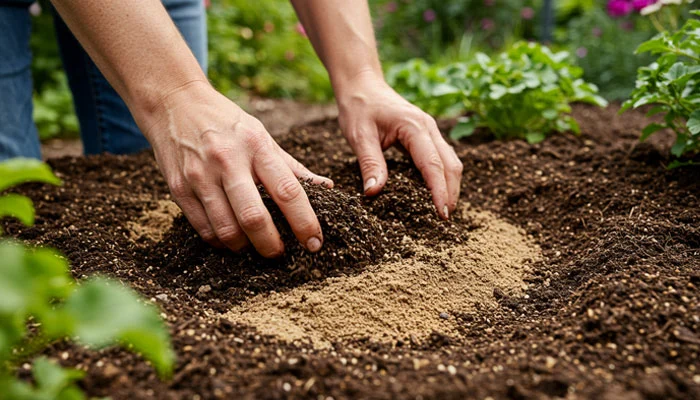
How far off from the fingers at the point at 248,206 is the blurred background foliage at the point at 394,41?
3.19 meters

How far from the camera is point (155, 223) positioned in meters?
2.17

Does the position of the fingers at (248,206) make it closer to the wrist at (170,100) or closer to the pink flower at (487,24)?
the wrist at (170,100)

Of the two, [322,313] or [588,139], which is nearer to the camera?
[322,313]

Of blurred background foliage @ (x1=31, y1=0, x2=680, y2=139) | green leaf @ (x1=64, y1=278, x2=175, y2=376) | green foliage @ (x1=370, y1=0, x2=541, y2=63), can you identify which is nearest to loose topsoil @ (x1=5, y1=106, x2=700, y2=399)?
green leaf @ (x1=64, y1=278, x2=175, y2=376)

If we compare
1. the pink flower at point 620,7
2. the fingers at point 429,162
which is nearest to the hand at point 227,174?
the fingers at point 429,162

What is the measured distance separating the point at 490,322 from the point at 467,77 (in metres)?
1.57

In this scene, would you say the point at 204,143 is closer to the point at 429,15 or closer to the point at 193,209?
the point at 193,209

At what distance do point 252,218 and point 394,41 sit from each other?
5878mm

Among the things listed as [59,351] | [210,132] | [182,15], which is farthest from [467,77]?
[59,351]

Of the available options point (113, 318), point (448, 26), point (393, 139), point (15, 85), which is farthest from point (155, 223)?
point (448, 26)

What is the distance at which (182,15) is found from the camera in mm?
3055

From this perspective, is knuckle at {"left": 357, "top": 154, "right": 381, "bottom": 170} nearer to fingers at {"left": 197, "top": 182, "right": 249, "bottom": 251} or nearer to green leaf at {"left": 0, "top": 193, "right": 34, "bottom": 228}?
fingers at {"left": 197, "top": 182, "right": 249, "bottom": 251}

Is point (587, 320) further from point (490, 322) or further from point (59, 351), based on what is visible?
point (59, 351)

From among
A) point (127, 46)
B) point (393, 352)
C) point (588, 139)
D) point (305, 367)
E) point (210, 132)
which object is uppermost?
point (127, 46)
